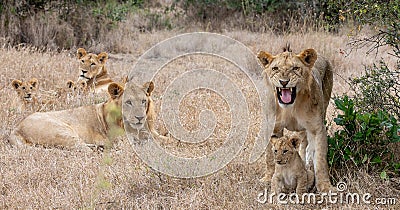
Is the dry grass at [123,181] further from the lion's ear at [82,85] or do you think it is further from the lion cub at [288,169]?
the lion's ear at [82,85]

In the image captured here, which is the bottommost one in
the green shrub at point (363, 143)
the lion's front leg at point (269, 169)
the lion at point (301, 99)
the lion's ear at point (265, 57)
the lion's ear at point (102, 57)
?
the lion's ear at point (102, 57)

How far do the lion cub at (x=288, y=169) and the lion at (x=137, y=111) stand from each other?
1.74 metres

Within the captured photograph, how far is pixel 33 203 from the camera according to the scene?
416 centimetres

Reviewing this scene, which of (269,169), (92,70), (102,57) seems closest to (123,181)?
(269,169)

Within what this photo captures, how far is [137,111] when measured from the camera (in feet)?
18.1

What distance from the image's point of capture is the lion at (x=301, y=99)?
3.90 m

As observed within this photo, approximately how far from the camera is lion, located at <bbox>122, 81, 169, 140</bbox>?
218 inches

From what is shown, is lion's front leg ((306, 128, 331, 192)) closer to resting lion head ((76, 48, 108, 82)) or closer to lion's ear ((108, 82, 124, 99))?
lion's ear ((108, 82, 124, 99))

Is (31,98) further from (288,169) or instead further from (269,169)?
(288,169)

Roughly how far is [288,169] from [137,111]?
192 centimetres

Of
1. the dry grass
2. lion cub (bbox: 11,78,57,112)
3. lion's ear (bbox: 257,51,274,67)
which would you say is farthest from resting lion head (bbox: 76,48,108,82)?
lion's ear (bbox: 257,51,274,67)

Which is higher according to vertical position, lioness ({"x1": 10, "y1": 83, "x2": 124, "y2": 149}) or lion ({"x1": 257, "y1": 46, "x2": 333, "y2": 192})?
lion ({"x1": 257, "y1": 46, "x2": 333, "y2": 192})

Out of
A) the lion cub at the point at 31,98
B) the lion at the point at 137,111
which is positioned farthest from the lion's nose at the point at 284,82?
the lion cub at the point at 31,98

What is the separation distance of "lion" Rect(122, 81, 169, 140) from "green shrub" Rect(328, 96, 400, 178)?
71.5 inches
